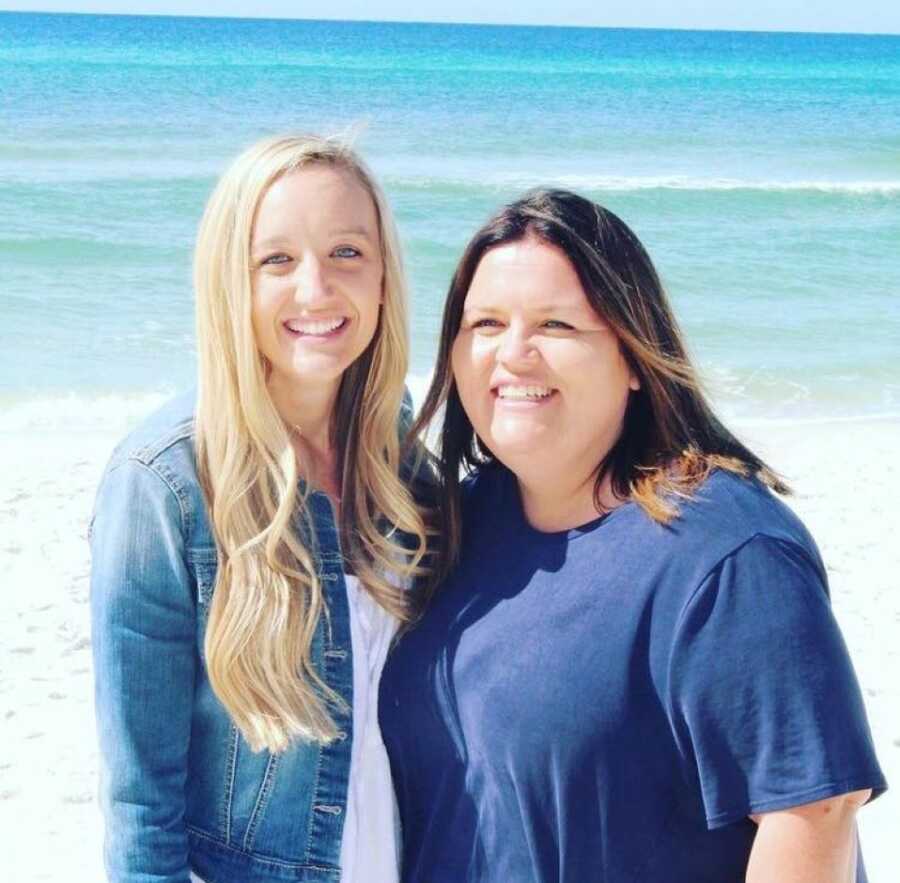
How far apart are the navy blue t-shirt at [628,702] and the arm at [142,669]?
0.47 meters

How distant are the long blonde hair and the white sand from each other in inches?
96.3

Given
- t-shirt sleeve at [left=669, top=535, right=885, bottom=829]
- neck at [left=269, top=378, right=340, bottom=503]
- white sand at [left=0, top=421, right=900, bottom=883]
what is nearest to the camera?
t-shirt sleeve at [left=669, top=535, right=885, bottom=829]

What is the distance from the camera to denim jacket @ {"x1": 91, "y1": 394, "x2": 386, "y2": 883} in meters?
2.38

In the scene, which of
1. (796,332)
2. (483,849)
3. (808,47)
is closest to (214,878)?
(483,849)

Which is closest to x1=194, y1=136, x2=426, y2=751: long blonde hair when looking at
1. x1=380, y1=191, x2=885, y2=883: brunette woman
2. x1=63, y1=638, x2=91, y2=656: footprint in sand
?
x1=380, y1=191, x2=885, y2=883: brunette woman

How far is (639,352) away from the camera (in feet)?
8.03

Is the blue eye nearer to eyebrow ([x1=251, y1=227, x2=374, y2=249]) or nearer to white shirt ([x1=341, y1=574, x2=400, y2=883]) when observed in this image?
eyebrow ([x1=251, y1=227, x2=374, y2=249])

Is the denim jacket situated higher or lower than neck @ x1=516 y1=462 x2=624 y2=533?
lower

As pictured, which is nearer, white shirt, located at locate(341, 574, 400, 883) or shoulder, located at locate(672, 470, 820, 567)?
shoulder, located at locate(672, 470, 820, 567)

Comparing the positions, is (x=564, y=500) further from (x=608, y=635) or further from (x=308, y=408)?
(x=308, y=408)

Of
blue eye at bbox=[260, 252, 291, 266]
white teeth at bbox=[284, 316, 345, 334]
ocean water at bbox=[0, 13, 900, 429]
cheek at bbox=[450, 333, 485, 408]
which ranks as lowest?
cheek at bbox=[450, 333, 485, 408]

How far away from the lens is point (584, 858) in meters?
2.33

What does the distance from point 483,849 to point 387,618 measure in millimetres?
545

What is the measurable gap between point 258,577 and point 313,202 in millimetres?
796
